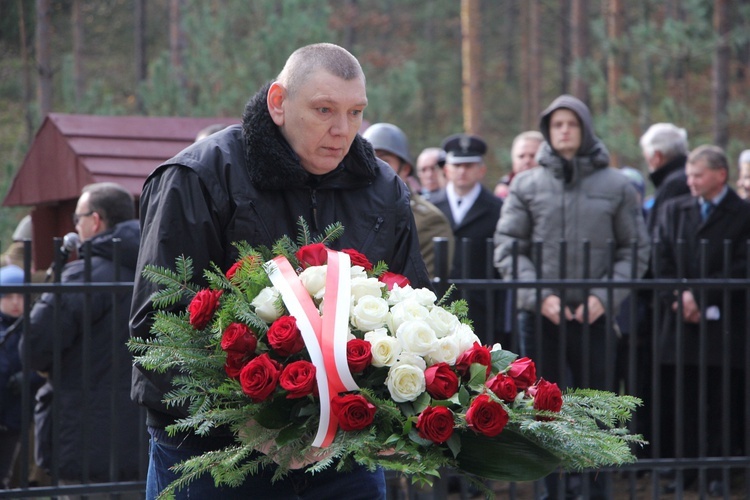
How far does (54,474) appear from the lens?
15.4 ft

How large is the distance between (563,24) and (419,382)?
26447 millimetres

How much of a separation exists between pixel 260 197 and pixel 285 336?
0.59 m

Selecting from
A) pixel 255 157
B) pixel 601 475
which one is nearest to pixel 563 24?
pixel 601 475

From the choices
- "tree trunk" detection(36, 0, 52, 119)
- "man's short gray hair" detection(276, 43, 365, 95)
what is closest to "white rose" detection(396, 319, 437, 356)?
"man's short gray hair" detection(276, 43, 365, 95)

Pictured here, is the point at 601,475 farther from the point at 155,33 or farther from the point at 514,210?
the point at 155,33

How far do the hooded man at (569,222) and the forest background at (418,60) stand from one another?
7647 mm

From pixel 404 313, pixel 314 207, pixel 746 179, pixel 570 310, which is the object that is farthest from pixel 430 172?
pixel 404 313

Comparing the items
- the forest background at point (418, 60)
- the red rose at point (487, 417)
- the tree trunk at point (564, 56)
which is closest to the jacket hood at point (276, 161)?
the red rose at point (487, 417)

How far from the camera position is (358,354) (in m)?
2.37

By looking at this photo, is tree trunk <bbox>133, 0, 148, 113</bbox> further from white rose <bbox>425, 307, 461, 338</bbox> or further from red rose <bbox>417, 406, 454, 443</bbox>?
Answer: red rose <bbox>417, 406, 454, 443</bbox>

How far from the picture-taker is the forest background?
1455 cm

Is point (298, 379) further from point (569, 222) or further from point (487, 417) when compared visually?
point (569, 222)

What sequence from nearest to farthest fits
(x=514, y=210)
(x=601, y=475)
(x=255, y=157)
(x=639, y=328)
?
(x=255, y=157) < (x=601, y=475) < (x=514, y=210) < (x=639, y=328)

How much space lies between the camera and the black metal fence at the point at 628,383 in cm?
473
